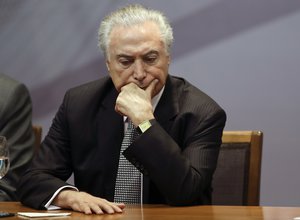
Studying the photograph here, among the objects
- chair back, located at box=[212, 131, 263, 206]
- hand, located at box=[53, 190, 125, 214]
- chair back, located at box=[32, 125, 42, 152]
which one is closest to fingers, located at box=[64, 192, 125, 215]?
hand, located at box=[53, 190, 125, 214]

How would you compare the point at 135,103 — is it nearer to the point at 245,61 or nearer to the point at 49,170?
the point at 49,170

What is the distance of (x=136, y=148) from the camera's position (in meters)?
2.21

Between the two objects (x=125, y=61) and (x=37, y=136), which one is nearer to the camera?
(x=125, y=61)

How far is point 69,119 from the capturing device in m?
2.57

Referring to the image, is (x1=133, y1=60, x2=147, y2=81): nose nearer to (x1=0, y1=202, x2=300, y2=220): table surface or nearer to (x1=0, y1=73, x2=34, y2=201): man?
(x1=0, y1=202, x2=300, y2=220): table surface

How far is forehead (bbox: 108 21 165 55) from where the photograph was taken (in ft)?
7.80

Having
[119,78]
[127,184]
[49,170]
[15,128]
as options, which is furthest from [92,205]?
[15,128]

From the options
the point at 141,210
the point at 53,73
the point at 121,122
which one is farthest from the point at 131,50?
the point at 53,73

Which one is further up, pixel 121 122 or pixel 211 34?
pixel 211 34

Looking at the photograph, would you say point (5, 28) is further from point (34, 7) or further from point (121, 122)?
point (121, 122)

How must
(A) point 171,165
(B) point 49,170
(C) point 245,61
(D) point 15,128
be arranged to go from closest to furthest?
(A) point 171,165, (B) point 49,170, (D) point 15,128, (C) point 245,61

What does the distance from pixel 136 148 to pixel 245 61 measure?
1.34 metres

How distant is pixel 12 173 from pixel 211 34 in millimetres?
1256

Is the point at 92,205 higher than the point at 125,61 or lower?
lower
